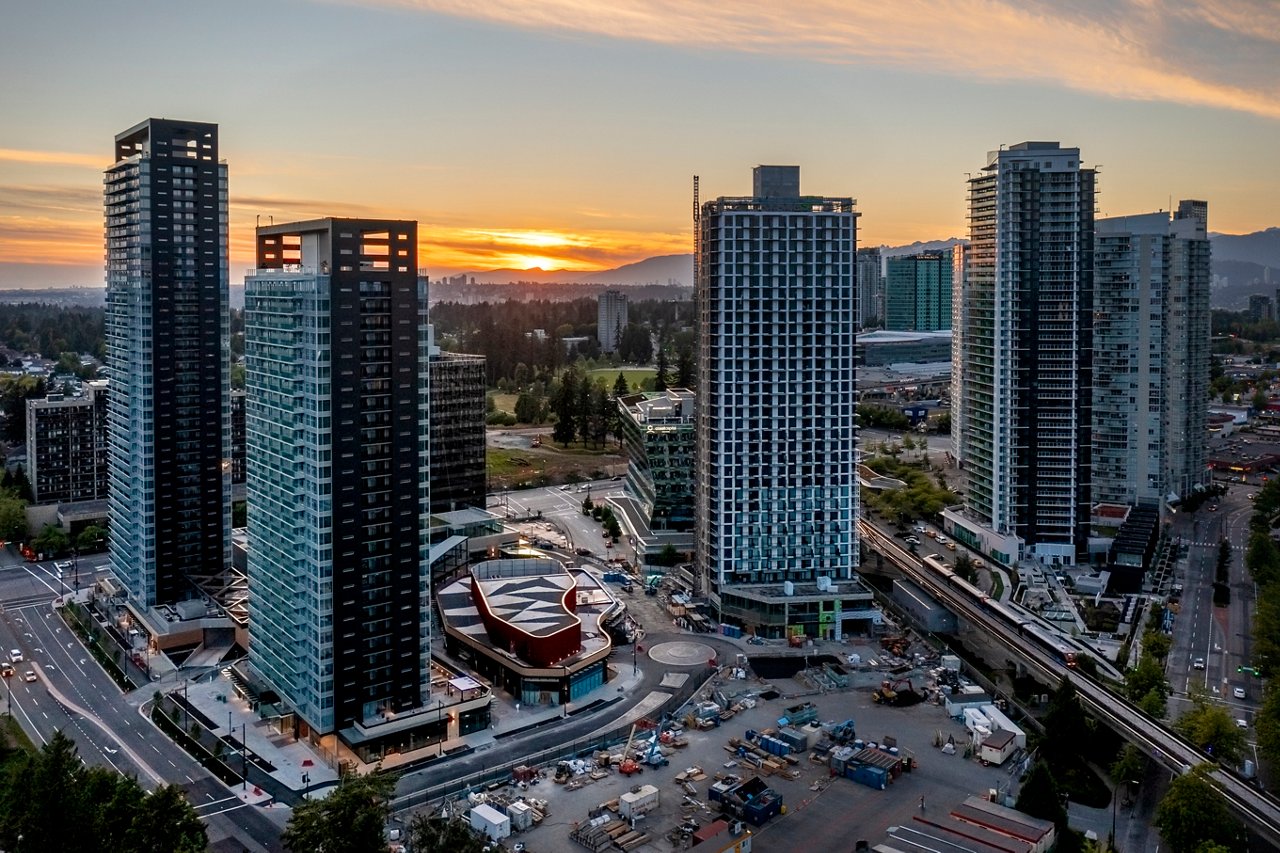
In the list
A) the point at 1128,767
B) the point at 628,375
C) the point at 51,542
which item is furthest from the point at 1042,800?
the point at 628,375

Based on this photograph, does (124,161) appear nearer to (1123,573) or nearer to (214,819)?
(214,819)

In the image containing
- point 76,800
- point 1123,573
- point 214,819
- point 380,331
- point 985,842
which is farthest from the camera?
point 1123,573

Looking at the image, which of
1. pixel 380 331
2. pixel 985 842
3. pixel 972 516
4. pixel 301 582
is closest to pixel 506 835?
pixel 301 582

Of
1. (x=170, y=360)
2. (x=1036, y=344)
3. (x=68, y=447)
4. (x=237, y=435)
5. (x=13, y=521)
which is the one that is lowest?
(x=13, y=521)

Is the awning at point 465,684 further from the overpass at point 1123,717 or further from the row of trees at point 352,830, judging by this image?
the overpass at point 1123,717

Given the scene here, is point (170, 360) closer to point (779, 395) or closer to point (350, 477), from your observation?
point (350, 477)

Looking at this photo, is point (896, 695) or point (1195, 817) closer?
point (1195, 817)
